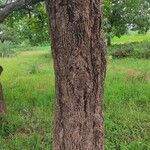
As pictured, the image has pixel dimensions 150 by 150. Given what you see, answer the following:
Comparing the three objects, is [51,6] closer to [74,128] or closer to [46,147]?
[74,128]

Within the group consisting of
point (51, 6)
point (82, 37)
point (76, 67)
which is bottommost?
point (76, 67)

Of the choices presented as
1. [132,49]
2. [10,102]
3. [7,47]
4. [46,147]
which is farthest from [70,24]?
[7,47]

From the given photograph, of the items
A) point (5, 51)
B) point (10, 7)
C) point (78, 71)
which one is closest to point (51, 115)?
point (10, 7)

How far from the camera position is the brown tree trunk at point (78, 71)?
14.4ft

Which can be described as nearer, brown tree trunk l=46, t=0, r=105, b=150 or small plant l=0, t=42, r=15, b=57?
brown tree trunk l=46, t=0, r=105, b=150

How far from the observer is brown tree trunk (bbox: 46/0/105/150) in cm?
438

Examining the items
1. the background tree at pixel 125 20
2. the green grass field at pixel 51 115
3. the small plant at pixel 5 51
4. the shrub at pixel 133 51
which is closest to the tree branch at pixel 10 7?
the green grass field at pixel 51 115

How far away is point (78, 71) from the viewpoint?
4.50m

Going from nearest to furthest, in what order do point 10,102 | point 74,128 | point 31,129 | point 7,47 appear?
1. point 74,128
2. point 31,129
3. point 10,102
4. point 7,47

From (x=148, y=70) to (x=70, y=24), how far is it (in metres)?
13.0

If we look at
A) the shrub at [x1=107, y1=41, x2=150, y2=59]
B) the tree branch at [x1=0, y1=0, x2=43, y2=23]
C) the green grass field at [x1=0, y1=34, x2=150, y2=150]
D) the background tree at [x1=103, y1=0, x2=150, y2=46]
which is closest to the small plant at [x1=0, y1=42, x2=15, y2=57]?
the background tree at [x1=103, y1=0, x2=150, y2=46]

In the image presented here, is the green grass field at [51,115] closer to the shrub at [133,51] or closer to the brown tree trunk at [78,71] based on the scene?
the brown tree trunk at [78,71]

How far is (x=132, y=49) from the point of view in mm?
24547

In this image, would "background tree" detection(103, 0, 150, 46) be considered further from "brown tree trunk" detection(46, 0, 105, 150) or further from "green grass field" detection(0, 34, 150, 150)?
"brown tree trunk" detection(46, 0, 105, 150)
